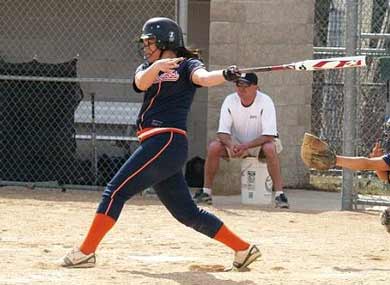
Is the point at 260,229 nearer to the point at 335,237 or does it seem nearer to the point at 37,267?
the point at 335,237

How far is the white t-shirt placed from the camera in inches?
427

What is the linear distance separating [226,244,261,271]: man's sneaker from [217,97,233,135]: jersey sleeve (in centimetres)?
422

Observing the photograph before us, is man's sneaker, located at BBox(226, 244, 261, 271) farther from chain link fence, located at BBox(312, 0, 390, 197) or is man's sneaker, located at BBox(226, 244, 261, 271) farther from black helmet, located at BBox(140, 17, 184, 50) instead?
chain link fence, located at BBox(312, 0, 390, 197)

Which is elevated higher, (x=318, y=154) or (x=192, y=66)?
(x=192, y=66)

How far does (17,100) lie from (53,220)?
132 inches

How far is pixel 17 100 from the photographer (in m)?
12.4

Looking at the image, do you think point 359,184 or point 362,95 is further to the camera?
point 362,95

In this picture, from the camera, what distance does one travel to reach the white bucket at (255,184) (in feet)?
35.8

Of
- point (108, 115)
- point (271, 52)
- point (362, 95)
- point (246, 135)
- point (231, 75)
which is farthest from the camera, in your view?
point (108, 115)

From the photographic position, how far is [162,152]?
6594 mm

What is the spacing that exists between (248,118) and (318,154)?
414cm

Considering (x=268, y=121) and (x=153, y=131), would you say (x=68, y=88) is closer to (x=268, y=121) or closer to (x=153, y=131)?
(x=268, y=121)

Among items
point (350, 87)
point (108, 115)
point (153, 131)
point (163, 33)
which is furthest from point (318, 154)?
point (108, 115)

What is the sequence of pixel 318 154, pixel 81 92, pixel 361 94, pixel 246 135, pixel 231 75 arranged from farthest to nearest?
pixel 361 94, pixel 81 92, pixel 246 135, pixel 318 154, pixel 231 75
